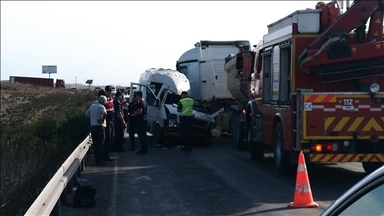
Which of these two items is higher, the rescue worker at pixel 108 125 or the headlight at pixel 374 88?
the headlight at pixel 374 88

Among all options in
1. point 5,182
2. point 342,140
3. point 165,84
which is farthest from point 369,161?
point 165,84

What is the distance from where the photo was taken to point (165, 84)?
2278cm

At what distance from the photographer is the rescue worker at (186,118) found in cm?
2008

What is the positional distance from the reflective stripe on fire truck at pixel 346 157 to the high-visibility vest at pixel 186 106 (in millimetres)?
8040

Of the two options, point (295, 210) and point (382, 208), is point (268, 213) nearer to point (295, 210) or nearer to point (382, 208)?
point (295, 210)

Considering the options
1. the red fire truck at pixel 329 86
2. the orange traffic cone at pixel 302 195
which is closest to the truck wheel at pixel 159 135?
the red fire truck at pixel 329 86

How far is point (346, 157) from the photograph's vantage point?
40.8 ft

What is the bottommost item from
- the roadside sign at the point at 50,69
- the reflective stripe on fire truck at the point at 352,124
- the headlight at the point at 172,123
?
the headlight at the point at 172,123

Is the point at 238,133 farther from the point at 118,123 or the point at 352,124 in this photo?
the point at 352,124

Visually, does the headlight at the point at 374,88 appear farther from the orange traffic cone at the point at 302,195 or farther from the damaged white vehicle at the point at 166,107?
the damaged white vehicle at the point at 166,107

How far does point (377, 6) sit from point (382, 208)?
1044 centimetres

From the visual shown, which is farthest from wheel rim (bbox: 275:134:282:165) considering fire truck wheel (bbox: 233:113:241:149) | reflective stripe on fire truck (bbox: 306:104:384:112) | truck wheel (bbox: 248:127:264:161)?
fire truck wheel (bbox: 233:113:241:149)

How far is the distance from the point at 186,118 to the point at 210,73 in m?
4.96

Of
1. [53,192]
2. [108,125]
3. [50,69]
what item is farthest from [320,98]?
[50,69]
